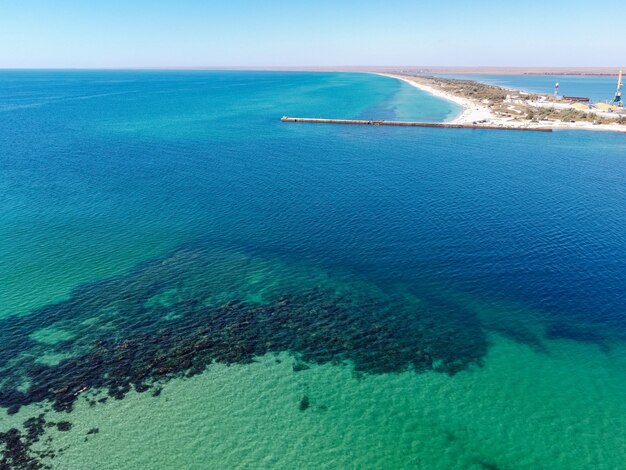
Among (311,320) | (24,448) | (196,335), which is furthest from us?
(311,320)

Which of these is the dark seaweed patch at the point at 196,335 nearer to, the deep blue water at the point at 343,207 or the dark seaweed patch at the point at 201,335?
the dark seaweed patch at the point at 201,335

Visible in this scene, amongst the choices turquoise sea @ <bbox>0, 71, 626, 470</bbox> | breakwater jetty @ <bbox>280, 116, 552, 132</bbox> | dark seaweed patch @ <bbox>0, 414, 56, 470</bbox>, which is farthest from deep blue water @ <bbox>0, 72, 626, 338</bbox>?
dark seaweed patch @ <bbox>0, 414, 56, 470</bbox>

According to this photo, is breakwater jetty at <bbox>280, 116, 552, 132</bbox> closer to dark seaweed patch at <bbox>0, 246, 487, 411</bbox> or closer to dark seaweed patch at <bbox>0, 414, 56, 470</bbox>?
dark seaweed patch at <bbox>0, 246, 487, 411</bbox>

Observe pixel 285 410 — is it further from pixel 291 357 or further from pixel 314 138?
pixel 314 138

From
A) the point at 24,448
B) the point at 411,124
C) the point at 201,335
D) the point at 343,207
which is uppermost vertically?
the point at 411,124

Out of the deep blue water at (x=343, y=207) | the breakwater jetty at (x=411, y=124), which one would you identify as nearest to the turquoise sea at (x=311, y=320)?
the deep blue water at (x=343, y=207)

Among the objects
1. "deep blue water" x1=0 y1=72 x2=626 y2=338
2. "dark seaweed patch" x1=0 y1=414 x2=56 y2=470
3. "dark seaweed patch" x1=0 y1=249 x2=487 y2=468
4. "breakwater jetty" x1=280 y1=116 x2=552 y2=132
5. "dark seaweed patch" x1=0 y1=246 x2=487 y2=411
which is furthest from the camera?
"breakwater jetty" x1=280 y1=116 x2=552 y2=132

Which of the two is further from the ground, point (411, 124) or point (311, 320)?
point (411, 124)

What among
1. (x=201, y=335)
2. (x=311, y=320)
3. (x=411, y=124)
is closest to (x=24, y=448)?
(x=201, y=335)

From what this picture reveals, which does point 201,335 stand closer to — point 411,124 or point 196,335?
point 196,335
